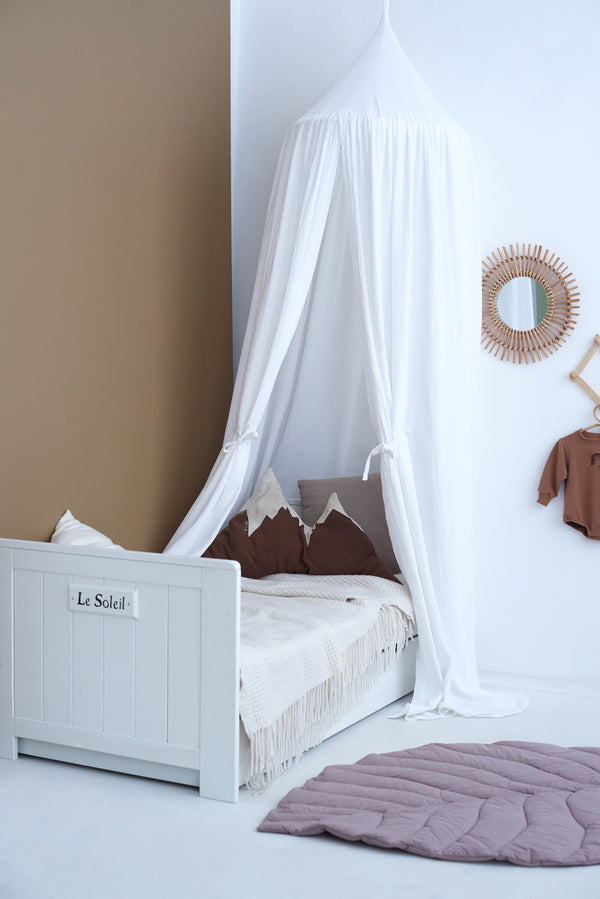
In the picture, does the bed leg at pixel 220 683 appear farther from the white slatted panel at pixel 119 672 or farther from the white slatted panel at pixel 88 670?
the white slatted panel at pixel 88 670

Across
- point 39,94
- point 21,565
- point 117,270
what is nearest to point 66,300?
point 117,270

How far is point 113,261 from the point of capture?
3635mm

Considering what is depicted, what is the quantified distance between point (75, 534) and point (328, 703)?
1.01m

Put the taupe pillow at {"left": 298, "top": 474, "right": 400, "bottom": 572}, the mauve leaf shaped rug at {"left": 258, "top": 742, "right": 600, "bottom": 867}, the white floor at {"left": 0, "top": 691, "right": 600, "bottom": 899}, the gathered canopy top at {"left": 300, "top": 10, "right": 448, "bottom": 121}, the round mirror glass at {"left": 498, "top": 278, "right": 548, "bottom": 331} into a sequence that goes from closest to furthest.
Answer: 1. the white floor at {"left": 0, "top": 691, "right": 600, "bottom": 899}
2. the mauve leaf shaped rug at {"left": 258, "top": 742, "right": 600, "bottom": 867}
3. the gathered canopy top at {"left": 300, "top": 10, "right": 448, "bottom": 121}
4. the round mirror glass at {"left": 498, "top": 278, "right": 548, "bottom": 331}
5. the taupe pillow at {"left": 298, "top": 474, "right": 400, "bottom": 572}

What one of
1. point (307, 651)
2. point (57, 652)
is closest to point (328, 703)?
point (307, 651)

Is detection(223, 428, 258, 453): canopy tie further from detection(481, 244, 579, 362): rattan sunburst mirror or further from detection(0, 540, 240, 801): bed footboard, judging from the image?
detection(481, 244, 579, 362): rattan sunburst mirror

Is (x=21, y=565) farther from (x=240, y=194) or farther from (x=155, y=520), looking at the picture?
(x=240, y=194)

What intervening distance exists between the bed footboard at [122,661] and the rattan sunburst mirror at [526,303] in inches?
75.9

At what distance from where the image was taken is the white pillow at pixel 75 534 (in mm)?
3258

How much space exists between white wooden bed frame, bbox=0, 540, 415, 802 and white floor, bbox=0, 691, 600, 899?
3.6 inches

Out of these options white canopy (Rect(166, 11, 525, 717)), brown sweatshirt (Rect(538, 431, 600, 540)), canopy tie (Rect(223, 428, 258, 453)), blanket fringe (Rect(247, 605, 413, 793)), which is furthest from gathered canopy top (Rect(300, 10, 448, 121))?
blanket fringe (Rect(247, 605, 413, 793))

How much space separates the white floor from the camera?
2107 mm

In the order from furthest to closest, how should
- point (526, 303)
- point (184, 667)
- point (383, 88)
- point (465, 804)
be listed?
1. point (526, 303)
2. point (383, 88)
3. point (184, 667)
4. point (465, 804)

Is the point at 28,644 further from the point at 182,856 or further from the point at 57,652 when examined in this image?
the point at 182,856
